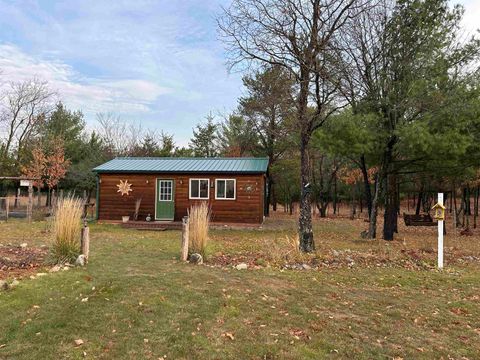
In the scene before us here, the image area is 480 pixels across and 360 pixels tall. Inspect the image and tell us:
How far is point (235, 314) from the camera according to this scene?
413 cm

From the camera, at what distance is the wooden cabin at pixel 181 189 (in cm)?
1598

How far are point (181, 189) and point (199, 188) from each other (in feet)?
2.46

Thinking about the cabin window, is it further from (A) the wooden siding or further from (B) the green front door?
(B) the green front door

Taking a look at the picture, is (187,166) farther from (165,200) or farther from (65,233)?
(65,233)

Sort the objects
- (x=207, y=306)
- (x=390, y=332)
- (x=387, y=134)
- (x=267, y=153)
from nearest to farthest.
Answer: (x=390, y=332) → (x=207, y=306) → (x=387, y=134) → (x=267, y=153)

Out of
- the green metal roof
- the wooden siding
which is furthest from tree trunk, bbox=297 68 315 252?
the wooden siding

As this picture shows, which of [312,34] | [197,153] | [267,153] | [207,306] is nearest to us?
[207,306]

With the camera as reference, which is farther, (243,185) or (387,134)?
(243,185)

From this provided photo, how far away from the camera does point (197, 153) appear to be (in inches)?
1216

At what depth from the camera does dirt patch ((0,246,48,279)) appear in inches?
223

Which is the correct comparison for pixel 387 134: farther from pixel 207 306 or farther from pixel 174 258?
pixel 207 306

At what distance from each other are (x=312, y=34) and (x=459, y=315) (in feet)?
21.0

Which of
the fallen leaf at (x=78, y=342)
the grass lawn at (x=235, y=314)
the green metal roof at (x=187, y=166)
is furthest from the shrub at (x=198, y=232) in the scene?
the green metal roof at (x=187, y=166)

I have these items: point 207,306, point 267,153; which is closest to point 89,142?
point 267,153
